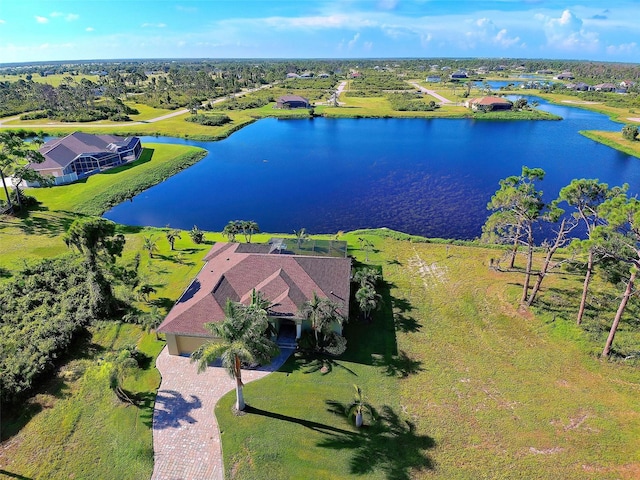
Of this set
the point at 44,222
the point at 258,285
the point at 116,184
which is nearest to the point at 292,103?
the point at 116,184

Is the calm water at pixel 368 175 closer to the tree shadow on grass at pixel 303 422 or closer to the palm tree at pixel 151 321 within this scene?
the palm tree at pixel 151 321

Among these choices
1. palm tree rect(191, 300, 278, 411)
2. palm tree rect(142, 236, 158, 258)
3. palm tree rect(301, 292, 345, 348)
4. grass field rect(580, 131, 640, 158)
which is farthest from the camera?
grass field rect(580, 131, 640, 158)

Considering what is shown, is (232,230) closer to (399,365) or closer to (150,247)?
(150,247)

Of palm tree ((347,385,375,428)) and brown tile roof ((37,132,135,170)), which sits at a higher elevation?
brown tile roof ((37,132,135,170))

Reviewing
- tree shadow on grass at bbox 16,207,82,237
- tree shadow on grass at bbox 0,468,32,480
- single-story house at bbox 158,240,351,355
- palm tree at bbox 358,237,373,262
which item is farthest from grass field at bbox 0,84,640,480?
tree shadow on grass at bbox 16,207,82,237

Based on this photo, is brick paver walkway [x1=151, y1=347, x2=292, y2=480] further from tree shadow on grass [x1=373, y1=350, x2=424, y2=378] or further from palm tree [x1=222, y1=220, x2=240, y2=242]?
palm tree [x1=222, y1=220, x2=240, y2=242]

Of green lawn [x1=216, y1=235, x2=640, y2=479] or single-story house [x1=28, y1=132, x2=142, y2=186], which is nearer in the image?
green lawn [x1=216, y1=235, x2=640, y2=479]
